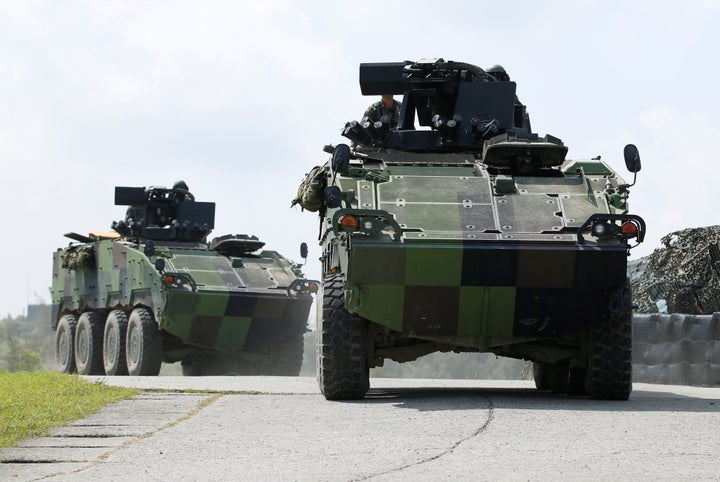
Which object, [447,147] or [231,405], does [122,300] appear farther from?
[231,405]

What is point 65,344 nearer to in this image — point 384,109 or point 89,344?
point 89,344

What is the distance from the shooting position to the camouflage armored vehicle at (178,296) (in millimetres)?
19672

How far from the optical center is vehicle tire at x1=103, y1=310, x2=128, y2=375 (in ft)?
68.5

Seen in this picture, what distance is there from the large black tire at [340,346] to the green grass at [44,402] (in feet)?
5.87

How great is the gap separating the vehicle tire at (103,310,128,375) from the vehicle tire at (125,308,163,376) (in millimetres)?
458

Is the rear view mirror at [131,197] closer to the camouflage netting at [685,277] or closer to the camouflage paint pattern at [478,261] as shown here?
the camouflage netting at [685,277]

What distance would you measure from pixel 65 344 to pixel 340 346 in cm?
1467

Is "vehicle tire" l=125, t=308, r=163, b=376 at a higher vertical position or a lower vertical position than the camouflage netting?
lower

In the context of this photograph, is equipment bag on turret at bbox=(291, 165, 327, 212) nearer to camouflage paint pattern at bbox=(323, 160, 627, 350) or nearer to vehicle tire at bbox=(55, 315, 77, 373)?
camouflage paint pattern at bbox=(323, 160, 627, 350)

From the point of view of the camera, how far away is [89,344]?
2264 cm

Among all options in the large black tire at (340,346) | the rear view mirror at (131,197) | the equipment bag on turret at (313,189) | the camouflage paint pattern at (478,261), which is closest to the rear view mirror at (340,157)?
the camouflage paint pattern at (478,261)

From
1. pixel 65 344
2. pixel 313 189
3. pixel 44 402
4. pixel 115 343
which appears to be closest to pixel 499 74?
pixel 313 189

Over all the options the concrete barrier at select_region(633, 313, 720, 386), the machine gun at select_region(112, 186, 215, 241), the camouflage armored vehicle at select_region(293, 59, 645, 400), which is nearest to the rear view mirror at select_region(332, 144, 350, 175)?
the camouflage armored vehicle at select_region(293, 59, 645, 400)

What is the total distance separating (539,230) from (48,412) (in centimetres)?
394
